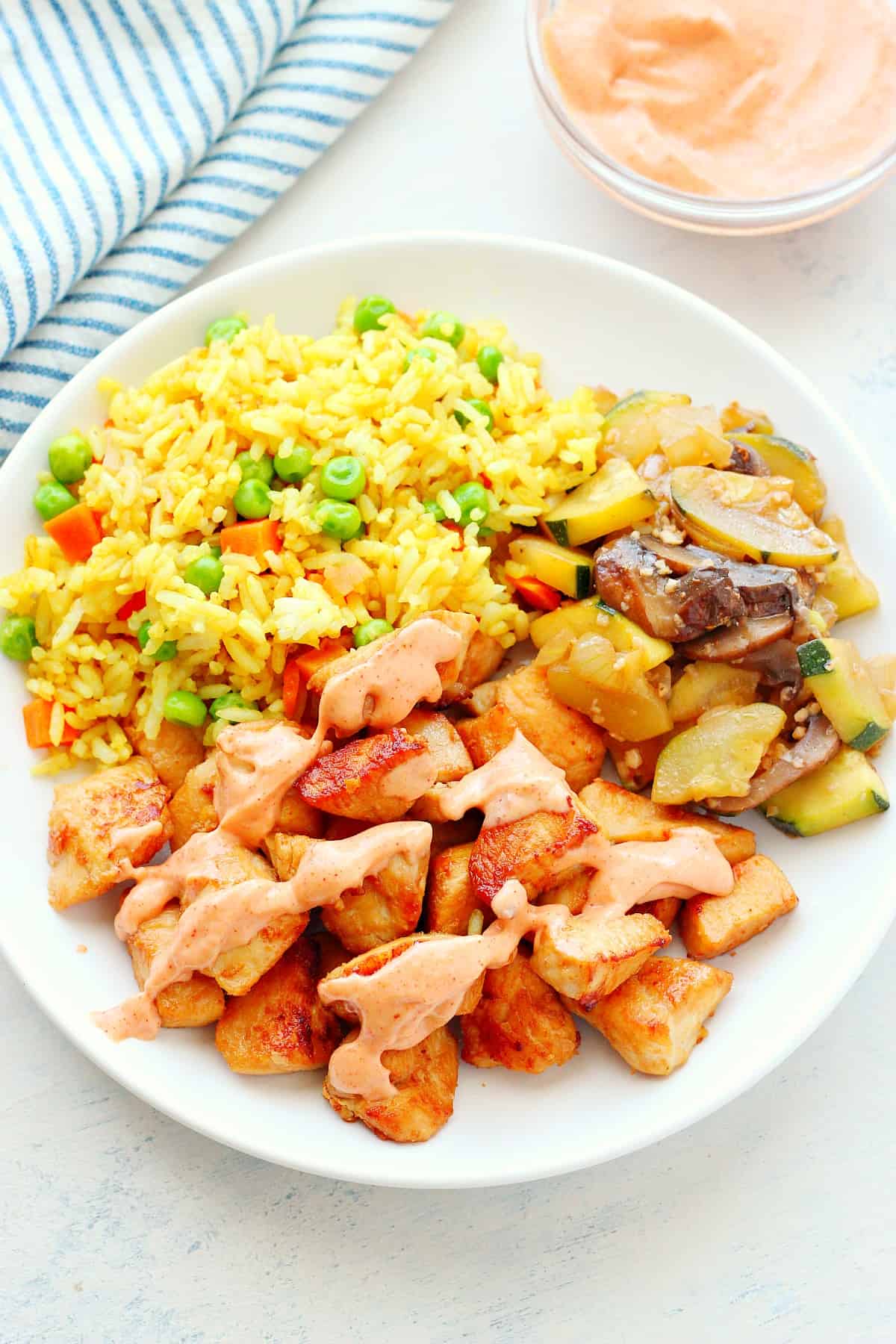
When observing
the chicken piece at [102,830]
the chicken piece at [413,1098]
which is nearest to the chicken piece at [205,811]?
the chicken piece at [102,830]

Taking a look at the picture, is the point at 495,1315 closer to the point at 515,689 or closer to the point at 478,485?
the point at 515,689

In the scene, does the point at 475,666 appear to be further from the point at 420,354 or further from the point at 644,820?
the point at 420,354

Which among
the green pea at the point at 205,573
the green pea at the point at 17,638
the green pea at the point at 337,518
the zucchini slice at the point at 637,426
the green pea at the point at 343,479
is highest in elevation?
the zucchini slice at the point at 637,426

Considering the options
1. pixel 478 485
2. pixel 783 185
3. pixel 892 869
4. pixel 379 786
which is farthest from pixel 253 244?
pixel 892 869

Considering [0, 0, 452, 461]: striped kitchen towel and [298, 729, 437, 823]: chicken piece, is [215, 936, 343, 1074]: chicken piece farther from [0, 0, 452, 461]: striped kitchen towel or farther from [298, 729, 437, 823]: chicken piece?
[0, 0, 452, 461]: striped kitchen towel

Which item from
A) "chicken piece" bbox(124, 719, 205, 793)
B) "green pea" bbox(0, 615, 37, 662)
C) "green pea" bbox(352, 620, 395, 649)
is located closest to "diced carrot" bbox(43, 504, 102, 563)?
"green pea" bbox(0, 615, 37, 662)

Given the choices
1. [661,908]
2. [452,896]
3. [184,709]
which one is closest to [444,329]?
[184,709]

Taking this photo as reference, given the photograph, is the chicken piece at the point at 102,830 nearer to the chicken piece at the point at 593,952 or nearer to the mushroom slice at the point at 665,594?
the chicken piece at the point at 593,952
